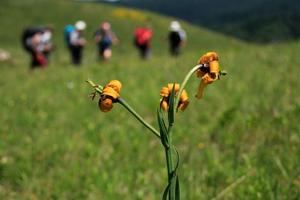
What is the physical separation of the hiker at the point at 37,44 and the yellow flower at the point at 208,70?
19.8 metres

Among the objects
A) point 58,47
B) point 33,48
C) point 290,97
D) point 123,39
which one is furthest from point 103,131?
point 123,39

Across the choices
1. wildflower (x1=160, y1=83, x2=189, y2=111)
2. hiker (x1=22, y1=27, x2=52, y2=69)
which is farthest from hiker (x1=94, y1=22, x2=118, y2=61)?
wildflower (x1=160, y1=83, x2=189, y2=111)

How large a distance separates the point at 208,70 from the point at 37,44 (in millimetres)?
20902

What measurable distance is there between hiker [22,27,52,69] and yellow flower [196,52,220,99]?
19833mm

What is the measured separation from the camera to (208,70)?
75.8 inches

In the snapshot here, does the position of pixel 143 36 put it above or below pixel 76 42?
above

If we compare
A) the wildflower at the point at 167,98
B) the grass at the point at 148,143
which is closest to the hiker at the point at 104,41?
the grass at the point at 148,143

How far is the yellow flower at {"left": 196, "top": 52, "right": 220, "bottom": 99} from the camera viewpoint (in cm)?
188

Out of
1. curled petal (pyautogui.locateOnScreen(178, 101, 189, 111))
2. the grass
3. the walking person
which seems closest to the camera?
curled petal (pyautogui.locateOnScreen(178, 101, 189, 111))

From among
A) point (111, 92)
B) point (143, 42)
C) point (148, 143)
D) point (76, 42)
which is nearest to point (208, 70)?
point (111, 92)

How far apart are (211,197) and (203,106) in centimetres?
440

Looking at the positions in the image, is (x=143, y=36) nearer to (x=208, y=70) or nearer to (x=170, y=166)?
(x=208, y=70)

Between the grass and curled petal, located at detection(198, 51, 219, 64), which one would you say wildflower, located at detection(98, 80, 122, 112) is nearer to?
curled petal, located at detection(198, 51, 219, 64)

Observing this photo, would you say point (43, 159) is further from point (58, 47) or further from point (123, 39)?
point (123, 39)
